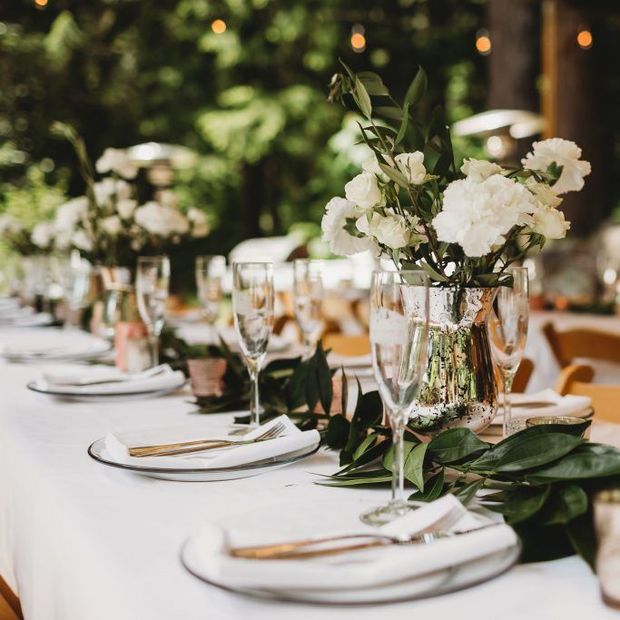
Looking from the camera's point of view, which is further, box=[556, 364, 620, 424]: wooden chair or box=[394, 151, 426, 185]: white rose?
box=[556, 364, 620, 424]: wooden chair

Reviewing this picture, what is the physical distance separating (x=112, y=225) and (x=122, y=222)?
0.12 ft

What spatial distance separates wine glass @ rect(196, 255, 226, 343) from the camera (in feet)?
7.21

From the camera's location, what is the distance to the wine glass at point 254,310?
1321mm

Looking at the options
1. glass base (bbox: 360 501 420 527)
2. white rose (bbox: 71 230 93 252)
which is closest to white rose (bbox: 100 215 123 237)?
white rose (bbox: 71 230 93 252)

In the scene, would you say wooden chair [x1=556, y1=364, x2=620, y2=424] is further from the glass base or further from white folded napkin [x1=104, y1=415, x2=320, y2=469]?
the glass base

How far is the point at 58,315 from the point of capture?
3.31 meters

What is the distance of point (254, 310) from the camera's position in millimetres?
1334

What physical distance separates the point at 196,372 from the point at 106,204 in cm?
126

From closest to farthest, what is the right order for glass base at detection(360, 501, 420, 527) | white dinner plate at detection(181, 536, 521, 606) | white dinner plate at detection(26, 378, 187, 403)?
white dinner plate at detection(181, 536, 521, 606)
glass base at detection(360, 501, 420, 527)
white dinner plate at detection(26, 378, 187, 403)

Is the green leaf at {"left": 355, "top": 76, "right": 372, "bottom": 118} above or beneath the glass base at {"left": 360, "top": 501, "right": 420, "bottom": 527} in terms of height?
above

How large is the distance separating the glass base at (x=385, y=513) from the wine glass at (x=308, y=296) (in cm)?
90

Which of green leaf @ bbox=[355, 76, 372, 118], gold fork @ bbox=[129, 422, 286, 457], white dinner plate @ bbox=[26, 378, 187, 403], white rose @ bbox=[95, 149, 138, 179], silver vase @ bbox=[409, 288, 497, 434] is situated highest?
white rose @ bbox=[95, 149, 138, 179]

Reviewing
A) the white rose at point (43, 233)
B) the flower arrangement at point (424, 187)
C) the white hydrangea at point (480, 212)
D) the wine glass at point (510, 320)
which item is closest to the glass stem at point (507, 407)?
the wine glass at point (510, 320)

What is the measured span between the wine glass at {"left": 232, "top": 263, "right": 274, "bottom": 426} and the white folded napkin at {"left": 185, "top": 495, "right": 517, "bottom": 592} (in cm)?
59
